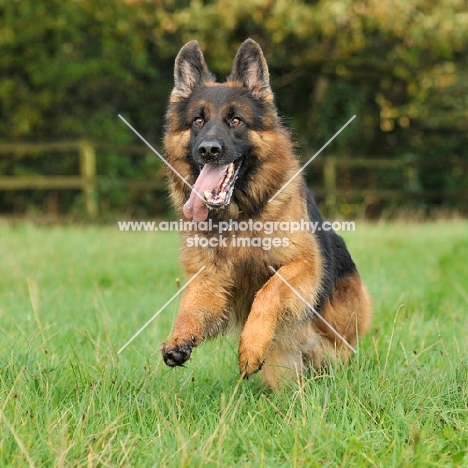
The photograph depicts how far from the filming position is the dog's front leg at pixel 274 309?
3646mm

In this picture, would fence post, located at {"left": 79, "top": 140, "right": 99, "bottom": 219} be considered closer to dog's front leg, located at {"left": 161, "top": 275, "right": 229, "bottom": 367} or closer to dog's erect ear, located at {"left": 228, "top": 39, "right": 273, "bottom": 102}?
dog's erect ear, located at {"left": 228, "top": 39, "right": 273, "bottom": 102}

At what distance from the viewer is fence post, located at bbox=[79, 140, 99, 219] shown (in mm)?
14398

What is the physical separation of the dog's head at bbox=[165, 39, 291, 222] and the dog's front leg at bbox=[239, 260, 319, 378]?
1.70 ft

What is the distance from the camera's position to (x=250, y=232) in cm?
418

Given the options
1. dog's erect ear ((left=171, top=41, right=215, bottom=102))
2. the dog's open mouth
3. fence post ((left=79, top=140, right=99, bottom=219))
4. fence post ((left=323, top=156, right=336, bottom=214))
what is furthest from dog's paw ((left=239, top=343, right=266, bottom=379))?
fence post ((left=323, top=156, right=336, bottom=214))

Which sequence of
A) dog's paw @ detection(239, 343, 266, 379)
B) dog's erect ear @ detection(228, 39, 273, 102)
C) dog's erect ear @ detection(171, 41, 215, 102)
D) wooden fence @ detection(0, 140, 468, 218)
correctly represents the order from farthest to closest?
wooden fence @ detection(0, 140, 468, 218), dog's erect ear @ detection(171, 41, 215, 102), dog's erect ear @ detection(228, 39, 273, 102), dog's paw @ detection(239, 343, 266, 379)

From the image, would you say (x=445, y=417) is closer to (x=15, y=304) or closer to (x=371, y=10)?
(x=15, y=304)

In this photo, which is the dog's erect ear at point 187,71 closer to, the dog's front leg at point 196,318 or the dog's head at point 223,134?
the dog's head at point 223,134

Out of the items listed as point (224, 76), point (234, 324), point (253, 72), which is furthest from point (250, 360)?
point (224, 76)

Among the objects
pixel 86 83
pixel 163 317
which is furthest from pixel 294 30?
pixel 163 317

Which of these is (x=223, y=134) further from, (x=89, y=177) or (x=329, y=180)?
(x=329, y=180)

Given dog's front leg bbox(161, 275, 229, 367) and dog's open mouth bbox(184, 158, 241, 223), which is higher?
dog's open mouth bbox(184, 158, 241, 223)

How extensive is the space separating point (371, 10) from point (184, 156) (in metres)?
13.0

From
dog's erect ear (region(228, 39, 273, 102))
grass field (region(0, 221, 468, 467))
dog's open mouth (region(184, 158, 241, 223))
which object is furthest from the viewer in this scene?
dog's erect ear (region(228, 39, 273, 102))
